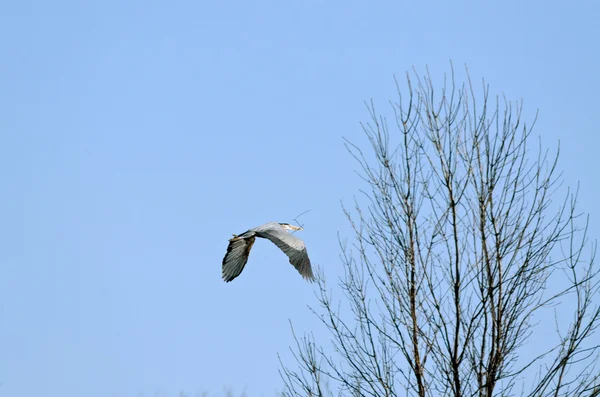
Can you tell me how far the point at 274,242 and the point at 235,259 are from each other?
1.00 m

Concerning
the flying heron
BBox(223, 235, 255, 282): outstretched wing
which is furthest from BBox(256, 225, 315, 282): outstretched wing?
BBox(223, 235, 255, 282): outstretched wing

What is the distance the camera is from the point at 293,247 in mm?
11953

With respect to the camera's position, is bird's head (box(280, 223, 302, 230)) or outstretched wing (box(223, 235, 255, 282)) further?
bird's head (box(280, 223, 302, 230))

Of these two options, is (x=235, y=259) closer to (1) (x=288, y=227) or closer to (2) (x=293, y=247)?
(1) (x=288, y=227)

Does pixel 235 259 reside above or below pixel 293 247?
above

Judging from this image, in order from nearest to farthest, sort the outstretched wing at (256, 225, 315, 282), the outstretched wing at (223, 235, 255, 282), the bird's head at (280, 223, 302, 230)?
the outstretched wing at (256, 225, 315, 282) < the outstretched wing at (223, 235, 255, 282) < the bird's head at (280, 223, 302, 230)

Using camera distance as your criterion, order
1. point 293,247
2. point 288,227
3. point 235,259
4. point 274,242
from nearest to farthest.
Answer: point 293,247 → point 274,242 → point 235,259 → point 288,227

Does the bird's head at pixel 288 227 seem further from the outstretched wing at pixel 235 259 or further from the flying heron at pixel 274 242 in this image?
the outstretched wing at pixel 235 259

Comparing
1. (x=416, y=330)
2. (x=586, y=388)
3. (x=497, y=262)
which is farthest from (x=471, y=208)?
(x=586, y=388)

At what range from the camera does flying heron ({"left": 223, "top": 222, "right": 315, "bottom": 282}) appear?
11797 millimetres

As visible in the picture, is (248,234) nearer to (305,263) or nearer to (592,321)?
(305,263)

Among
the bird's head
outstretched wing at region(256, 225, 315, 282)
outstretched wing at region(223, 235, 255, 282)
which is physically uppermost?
the bird's head

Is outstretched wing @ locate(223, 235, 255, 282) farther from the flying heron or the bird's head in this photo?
the bird's head

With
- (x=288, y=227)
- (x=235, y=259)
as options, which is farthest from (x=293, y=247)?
(x=235, y=259)
